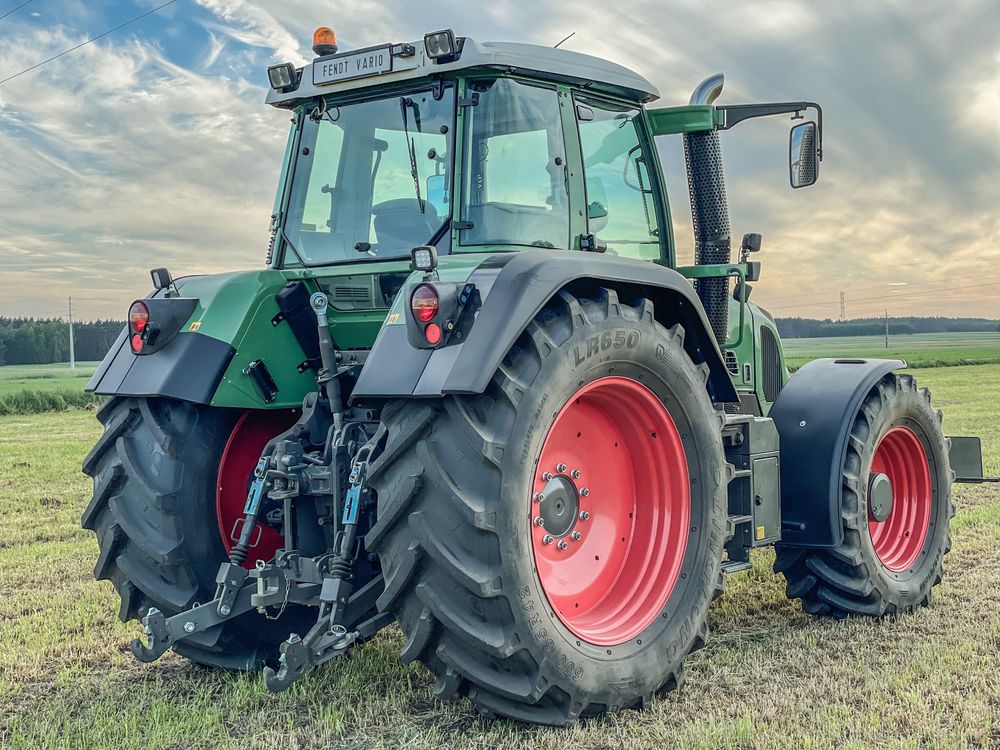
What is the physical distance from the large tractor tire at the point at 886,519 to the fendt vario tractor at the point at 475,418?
28 millimetres

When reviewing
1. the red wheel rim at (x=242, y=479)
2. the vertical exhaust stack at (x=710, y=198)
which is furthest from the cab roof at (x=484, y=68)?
the red wheel rim at (x=242, y=479)

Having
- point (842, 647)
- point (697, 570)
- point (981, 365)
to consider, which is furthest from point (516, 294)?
point (981, 365)

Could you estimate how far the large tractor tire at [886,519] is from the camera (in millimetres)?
5594

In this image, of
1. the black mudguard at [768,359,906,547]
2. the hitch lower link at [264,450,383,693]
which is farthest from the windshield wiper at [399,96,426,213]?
the black mudguard at [768,359,906,547]

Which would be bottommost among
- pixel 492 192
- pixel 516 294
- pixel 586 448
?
pixel 586 448

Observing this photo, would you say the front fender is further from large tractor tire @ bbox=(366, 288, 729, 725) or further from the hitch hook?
large tractor tire @ bbox=(366, 288, 729, 725)

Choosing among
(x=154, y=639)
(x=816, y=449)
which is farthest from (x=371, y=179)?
(x=816, y=449)

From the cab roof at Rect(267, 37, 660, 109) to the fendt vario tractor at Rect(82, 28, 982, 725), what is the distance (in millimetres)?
16

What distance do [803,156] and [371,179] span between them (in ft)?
7.86

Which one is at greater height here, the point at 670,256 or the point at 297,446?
the point at 670,256

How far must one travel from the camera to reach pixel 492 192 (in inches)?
→ 176

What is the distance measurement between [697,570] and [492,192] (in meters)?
1.91

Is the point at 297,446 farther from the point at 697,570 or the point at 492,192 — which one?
the point at 697,570

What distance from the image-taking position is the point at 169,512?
449 cm
